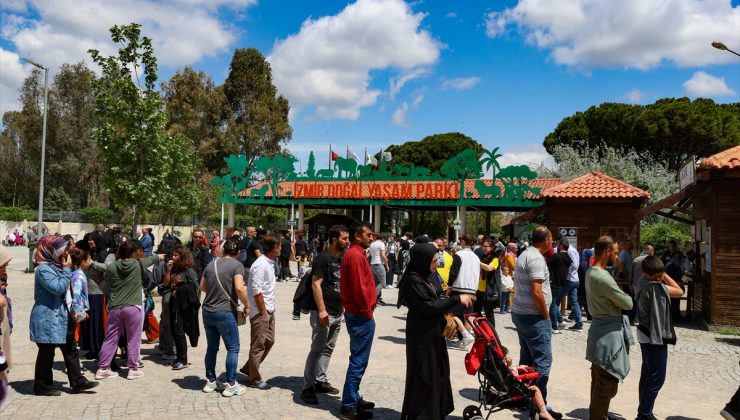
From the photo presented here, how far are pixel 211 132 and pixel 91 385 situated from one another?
4151 cm

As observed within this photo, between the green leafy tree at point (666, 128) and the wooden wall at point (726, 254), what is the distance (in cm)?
3066

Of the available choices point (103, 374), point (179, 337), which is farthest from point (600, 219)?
point (103, 374)

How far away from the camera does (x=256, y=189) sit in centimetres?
3164

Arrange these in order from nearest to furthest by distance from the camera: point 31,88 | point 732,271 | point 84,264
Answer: point 84,264, point 732,271, point 31,88

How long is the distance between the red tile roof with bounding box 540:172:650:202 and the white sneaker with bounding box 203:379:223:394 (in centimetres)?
1321

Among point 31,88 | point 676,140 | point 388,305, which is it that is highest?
point 31,88

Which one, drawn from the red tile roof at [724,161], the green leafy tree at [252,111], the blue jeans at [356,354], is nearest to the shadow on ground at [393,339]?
the blue jeans at [356,354]

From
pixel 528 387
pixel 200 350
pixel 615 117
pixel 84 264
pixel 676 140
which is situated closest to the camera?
pixel 528 387

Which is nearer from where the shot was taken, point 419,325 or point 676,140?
point 419,325

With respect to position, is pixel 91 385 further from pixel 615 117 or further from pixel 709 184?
pixel 615 117

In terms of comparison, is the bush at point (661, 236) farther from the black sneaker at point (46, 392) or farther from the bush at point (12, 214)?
the bush at point (12, 214)

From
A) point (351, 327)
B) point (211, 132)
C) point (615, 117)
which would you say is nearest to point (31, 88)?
point (211, 132)

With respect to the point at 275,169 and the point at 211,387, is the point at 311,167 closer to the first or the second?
the point at 275,169

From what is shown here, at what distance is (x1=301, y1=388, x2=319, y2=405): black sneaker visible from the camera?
565 centimetres
